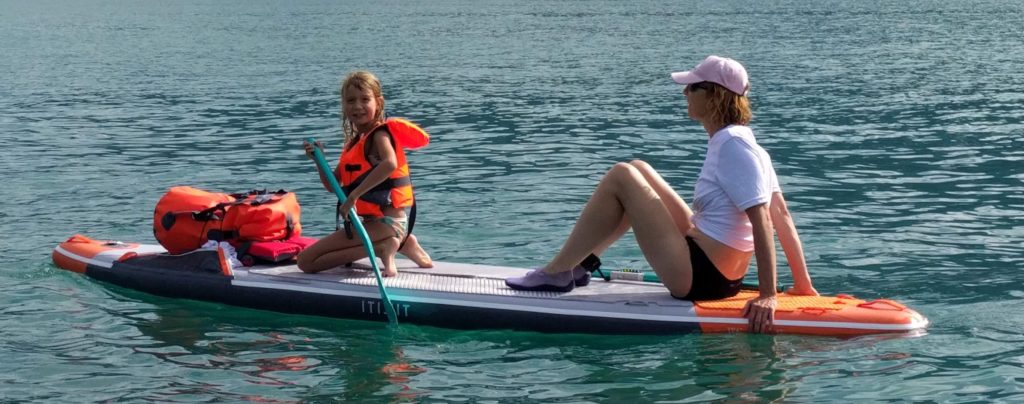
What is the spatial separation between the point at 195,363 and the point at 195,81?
2299 cm

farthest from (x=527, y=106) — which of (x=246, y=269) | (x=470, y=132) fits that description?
(x=246, y=269)

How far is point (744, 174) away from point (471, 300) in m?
2.13

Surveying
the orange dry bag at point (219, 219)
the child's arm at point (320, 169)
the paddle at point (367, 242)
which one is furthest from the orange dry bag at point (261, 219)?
the paddle at point (367, 242)

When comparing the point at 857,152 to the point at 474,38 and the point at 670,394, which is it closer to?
the point at 670,394

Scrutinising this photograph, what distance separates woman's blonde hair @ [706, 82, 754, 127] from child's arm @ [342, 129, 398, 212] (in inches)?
90.3

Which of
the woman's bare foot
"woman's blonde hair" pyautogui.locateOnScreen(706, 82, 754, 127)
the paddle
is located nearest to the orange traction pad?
"woman's blonde hair" pyautogui.locateOnScreen(706, 82, 754, 127)

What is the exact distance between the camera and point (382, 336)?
8.81 metres

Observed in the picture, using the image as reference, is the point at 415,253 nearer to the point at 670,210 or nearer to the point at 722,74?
the point at 670,210

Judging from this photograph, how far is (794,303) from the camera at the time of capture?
26.9 ft

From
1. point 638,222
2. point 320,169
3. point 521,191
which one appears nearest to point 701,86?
point 638,222

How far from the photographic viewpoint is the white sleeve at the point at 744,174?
7562 millimetres

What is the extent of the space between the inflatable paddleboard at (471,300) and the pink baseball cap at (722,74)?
1.43 meters

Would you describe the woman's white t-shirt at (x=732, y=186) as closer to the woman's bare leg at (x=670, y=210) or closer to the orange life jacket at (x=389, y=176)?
the woman's bare leg at (x=670, y=210)

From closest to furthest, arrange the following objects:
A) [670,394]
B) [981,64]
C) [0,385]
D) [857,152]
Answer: [670,394] < [0,385] < [857,152] < [981,64]
